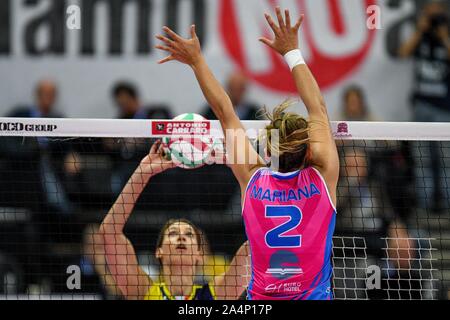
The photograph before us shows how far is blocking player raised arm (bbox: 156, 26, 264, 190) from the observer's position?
5.04 meters

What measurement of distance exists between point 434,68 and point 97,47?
3.98 m

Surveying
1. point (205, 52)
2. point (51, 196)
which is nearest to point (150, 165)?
point (51, 196)

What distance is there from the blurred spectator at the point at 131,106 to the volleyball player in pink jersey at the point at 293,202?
5579 mm

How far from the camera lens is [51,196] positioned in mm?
9258

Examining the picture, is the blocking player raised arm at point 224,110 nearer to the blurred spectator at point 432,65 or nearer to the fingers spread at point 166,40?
the fingers spread at point 166,40

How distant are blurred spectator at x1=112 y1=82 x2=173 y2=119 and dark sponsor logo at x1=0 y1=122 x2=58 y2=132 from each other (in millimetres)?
4457

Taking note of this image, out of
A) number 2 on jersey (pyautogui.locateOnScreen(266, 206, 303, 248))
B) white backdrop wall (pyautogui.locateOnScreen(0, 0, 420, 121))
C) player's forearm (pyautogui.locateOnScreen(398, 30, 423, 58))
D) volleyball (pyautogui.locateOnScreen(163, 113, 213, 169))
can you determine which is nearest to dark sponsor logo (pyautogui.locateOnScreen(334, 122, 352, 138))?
volleyball (pyautogui.locateOnScreen(163, 113, 213, 169))

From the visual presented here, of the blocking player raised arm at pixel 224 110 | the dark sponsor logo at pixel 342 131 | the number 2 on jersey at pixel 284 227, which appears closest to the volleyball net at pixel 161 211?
the dark sponsor logo at pixel 342 131

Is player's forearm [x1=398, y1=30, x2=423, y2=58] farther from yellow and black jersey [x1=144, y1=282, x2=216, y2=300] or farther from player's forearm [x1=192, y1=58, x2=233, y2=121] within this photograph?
player's forearm [x1=192, y1=58, x2=233, y2=121]

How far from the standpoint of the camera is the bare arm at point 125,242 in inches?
239

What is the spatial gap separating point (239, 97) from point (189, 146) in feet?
15.1

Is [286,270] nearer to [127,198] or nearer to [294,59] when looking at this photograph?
[294,59]

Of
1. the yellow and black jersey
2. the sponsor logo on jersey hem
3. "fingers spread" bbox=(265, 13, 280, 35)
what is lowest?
the yellow and black jersey
